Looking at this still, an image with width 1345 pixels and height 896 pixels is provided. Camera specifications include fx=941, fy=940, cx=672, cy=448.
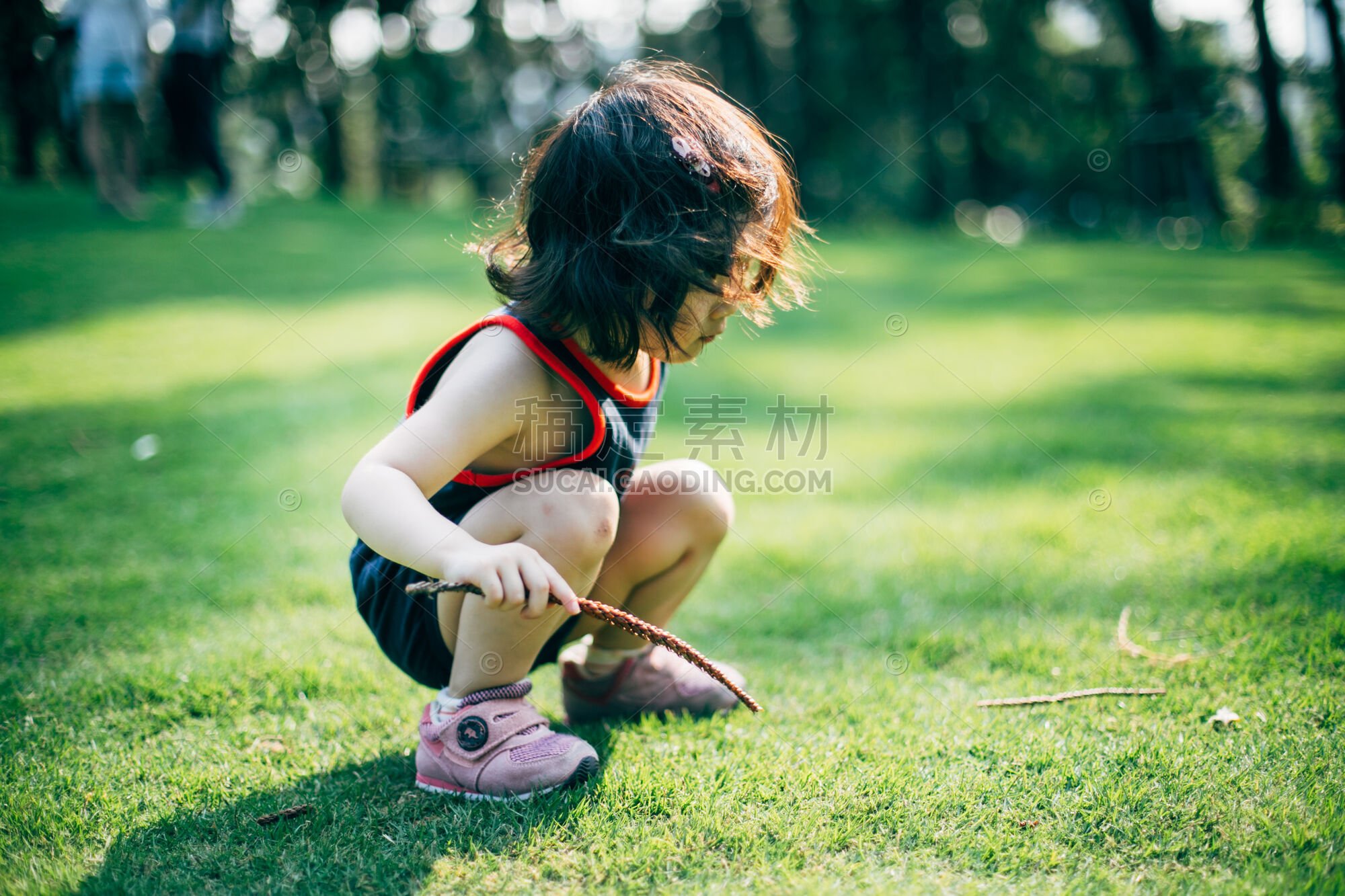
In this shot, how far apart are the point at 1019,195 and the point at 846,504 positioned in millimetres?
24926

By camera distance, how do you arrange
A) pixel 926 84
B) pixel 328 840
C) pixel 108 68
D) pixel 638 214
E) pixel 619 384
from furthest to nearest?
1. pixel 926 84
2. pixel 108 68
3. pixel 619 384
4. pixel 638 214
5. pixel 328 840

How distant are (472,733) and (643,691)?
446mm

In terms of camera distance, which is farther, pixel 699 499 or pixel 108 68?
pixel 108 68

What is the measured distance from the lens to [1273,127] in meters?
13.7

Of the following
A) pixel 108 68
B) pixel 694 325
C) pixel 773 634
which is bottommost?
pixel 773 634

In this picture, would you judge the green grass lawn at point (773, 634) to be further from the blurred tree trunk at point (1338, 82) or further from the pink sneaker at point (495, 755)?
the blurred tree trunk at point (1338, 82)

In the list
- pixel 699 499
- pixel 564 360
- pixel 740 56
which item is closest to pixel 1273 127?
pixel 740 56

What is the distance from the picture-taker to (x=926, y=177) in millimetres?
22391

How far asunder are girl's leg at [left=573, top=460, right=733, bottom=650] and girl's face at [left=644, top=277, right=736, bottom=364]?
0.29 metres

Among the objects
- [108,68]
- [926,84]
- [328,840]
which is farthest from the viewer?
[926,84]

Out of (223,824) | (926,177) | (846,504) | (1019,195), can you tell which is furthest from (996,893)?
(1019,195)

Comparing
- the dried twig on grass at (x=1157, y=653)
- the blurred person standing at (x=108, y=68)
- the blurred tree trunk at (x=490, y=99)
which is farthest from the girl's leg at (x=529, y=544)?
the blurred tree trunk at (x=490, y=99)

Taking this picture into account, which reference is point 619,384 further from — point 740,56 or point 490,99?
point 490,99

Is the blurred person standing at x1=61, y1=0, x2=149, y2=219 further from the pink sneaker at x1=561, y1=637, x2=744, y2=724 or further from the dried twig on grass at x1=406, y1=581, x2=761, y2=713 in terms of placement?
the dried twig on grass at x1=406, y1=581, x2=761, y2=713
